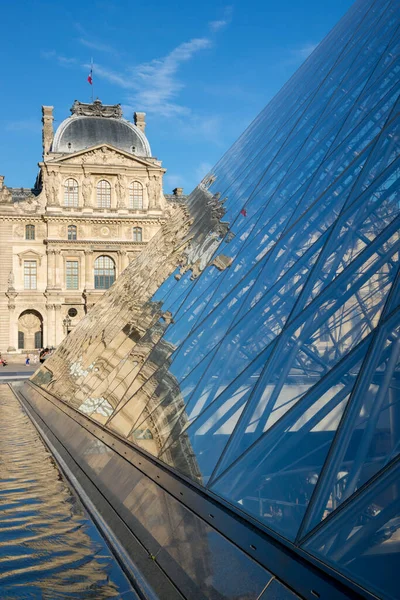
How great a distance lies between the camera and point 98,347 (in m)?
9.91

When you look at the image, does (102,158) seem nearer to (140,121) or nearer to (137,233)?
(137,233)

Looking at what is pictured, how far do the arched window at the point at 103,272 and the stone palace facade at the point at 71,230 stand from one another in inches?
3.1

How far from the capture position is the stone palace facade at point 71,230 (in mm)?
50969

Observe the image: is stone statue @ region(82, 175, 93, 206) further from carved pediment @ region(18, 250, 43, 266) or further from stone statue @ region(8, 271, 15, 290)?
stone statue @ region(8, 271, 15, 290)

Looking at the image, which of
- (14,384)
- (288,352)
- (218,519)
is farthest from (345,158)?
(14,384)

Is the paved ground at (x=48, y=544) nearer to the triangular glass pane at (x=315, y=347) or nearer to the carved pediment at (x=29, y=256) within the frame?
the triangular glass pane at (x=315, y=347)

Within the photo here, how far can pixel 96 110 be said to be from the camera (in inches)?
2197

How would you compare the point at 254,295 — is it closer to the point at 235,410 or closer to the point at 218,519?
the point at 235,410

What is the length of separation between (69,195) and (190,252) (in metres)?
44.3

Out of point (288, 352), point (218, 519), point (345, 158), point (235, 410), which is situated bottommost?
point (218, 519)

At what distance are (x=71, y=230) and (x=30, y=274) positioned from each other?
183 inches

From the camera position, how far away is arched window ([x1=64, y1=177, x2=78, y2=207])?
→ 5231cm

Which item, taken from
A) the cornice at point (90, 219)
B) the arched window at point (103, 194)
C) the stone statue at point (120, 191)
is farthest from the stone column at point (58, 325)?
the stone statue at point (120, 191)

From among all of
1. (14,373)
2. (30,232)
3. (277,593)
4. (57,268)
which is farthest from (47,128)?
(277,593)
